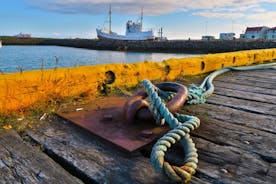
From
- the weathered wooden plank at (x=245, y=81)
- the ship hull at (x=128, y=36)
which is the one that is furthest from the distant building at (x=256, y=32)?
the weathered wooden plank at (x=245, y=81)

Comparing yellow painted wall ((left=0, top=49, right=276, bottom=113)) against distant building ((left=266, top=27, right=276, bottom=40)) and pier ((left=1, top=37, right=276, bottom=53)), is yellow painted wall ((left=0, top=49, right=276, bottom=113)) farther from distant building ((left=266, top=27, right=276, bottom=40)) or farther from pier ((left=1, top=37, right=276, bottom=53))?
distant building ((left=266, top=27, right=276, bottom=40))

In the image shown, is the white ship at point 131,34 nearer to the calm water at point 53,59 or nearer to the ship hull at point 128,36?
the ship hull at point 128,36

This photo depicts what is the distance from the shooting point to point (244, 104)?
2.09 m

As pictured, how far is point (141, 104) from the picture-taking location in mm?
1498

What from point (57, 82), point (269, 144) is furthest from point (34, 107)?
point (269, 144)

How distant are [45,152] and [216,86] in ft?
7.06

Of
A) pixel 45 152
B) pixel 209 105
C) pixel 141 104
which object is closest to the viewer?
pixel 45 152

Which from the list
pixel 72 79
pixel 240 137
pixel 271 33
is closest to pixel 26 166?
pixel 72 79

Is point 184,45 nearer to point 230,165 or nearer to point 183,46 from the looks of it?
point 183,46

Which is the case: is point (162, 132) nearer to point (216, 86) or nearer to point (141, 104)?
point (141, 104)

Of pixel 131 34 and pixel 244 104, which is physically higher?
pixel 131 34

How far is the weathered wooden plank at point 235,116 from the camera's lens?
161 cm

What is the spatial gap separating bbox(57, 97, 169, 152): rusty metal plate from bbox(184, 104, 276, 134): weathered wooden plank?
1.77 feet

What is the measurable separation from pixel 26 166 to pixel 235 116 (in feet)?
4.69
